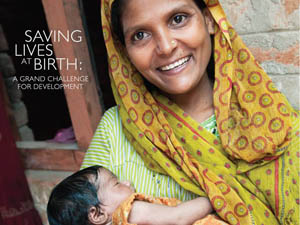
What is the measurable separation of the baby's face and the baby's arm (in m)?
0.10

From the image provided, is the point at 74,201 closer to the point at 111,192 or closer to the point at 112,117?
the point at 111,192

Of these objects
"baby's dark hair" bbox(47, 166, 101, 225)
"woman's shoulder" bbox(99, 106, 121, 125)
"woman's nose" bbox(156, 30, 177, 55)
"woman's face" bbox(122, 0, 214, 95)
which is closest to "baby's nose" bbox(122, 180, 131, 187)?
"baby's dark hair" bbox(47, 166, 101, 225)

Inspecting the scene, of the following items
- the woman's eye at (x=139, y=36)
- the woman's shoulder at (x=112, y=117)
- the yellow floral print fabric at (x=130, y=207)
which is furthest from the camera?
the woman's shoulder at (x=112, y=117)

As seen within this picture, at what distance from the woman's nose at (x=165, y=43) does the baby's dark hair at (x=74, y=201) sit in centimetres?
62

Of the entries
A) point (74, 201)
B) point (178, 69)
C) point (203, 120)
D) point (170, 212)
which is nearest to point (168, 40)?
point (178, 69)

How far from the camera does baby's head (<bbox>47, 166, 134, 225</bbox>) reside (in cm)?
131

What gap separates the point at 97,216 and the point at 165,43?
2.53 ft

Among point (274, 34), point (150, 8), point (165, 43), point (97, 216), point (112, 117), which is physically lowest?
point (97, 216)

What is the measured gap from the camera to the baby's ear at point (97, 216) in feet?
4.27

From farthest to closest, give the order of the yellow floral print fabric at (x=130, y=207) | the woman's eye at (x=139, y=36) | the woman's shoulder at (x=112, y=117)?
the woman's shoulder at (x=112, y=117), the woman's eye at (x=139, y=36), the yellow floral print fabric at (x=130, y=207)

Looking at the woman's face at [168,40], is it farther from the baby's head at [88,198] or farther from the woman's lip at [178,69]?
the baby's head at [88,198]

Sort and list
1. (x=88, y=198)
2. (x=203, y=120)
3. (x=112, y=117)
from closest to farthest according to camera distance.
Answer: (x=88, y=198)
(x=203, y=120)
(x=112, y=117)

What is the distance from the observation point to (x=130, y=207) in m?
1.24

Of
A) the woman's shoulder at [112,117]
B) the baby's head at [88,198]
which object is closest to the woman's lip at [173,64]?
the woman's shoulder at [112,117]
